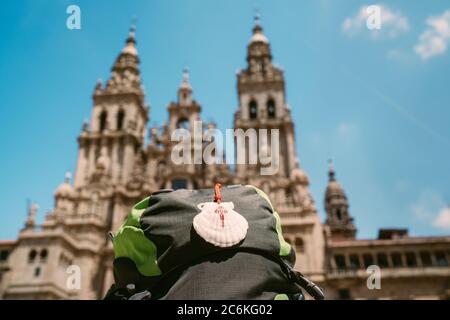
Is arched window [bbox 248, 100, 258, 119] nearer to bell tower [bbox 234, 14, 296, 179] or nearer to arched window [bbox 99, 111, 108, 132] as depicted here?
bell tower [bbox 234, 14, 296, 179]

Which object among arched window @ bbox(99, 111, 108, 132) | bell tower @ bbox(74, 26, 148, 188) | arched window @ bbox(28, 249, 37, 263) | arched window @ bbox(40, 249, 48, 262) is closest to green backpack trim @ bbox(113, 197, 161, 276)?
arched window @ bbox(40, 249, 48, 262)

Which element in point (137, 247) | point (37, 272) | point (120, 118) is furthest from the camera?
point (120, 118)

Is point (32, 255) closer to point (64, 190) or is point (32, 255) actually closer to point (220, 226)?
point (64, 190)

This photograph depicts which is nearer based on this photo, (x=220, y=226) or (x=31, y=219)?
(x=220, y=226)

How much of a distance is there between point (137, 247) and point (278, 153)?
3664 cm

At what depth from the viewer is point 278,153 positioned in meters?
40.1

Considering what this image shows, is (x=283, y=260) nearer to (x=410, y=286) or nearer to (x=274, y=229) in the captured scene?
(x=274, y=229)

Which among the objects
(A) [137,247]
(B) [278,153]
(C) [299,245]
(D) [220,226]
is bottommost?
(A) [137,247]

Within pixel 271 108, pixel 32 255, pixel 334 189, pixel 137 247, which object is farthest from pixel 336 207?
pixel 137 247

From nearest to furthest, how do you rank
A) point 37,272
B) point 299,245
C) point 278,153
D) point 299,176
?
point 37,272, point 299,245, point 299,176, point 278,153

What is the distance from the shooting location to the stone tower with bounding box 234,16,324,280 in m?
34.5
